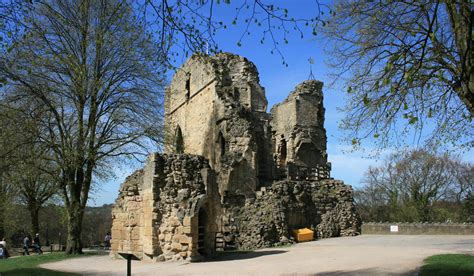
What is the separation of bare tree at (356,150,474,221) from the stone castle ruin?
12560mm

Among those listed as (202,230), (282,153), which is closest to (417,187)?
(282,153)

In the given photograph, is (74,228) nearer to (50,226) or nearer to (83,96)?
(83,96)

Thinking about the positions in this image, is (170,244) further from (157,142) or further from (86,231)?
(86,231)

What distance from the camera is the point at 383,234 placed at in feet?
84.7

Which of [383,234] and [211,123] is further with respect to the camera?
[211,123]

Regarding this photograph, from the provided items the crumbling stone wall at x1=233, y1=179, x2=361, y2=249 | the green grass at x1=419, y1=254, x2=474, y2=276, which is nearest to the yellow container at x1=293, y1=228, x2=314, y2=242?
the crumbling stone wall at x1=233, y1=179, x2=361, y2=249

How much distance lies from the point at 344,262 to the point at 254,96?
17.2m

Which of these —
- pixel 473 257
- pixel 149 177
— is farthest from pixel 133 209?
pixel 473 257

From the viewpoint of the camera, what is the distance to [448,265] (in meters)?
11.5

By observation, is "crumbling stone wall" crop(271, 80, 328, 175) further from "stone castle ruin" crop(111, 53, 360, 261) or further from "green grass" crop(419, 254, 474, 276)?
"green grass" crop(419, 254, 474, 276)

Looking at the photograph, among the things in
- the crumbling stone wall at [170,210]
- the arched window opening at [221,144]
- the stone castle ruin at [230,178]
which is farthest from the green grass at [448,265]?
the arched window opening at [221,144]

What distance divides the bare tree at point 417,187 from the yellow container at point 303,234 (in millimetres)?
17843

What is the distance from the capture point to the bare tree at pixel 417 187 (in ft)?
128

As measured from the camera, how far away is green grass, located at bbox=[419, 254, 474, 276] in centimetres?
1062
